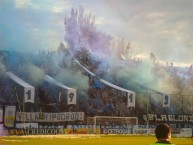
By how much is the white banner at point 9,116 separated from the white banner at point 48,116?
836 millimetres

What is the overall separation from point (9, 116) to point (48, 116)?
6.29m

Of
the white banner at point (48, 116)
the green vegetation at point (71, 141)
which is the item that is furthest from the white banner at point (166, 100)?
the green vegetation at point (71, 141)

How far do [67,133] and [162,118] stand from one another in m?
21.2

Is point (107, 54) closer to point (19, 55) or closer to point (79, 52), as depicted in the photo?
point (79, 52)

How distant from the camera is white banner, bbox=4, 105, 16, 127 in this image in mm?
62562

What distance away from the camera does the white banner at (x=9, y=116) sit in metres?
62.6

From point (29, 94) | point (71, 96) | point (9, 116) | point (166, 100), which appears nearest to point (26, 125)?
point (9, 116)

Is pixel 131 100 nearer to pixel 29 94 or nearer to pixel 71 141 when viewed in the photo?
pixel 29 94

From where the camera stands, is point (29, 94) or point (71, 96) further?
point (71, 96)

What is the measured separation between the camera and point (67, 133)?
61719mm

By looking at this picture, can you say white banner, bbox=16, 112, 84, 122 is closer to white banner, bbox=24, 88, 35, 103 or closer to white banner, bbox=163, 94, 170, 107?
white banner, bbox=24, 88, 35, 103

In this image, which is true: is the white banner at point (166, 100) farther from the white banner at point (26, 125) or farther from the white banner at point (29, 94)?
the white banner at point (26, 125)

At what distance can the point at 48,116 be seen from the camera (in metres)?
66.8

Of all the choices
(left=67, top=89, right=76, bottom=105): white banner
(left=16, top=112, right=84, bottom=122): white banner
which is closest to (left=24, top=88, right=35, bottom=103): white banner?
(left=16, top=112, right=84, bottom=122): white banner
